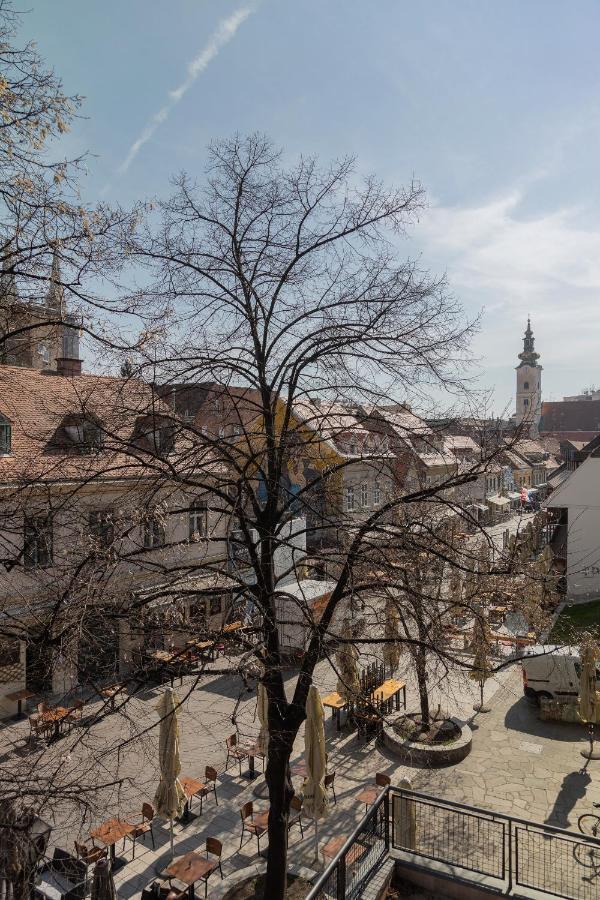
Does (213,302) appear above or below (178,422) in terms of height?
above

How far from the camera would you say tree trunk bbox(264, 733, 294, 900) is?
7512mm

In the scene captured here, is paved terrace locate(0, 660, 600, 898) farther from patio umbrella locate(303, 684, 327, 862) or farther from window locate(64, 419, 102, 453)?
window locate(64, 419, 102, 453)

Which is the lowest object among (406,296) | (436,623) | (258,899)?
(258,899)

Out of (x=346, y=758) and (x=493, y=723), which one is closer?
(x=346, y=758)

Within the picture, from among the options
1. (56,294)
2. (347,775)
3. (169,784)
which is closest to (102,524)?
(56,294)

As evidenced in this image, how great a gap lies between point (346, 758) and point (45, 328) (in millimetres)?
11780

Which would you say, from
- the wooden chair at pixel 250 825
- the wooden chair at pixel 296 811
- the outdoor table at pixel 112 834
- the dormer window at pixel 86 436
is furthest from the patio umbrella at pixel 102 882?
the dormer window at pixel 86 436

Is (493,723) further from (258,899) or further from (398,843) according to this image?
(258,899)

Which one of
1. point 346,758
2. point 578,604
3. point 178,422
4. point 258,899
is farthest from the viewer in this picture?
point 578,604

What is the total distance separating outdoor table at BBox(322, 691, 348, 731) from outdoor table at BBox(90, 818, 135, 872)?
605 cm

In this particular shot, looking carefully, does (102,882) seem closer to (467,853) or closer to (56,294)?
(467,853)

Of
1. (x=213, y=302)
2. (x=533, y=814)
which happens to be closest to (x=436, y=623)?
(x=213, y=302)

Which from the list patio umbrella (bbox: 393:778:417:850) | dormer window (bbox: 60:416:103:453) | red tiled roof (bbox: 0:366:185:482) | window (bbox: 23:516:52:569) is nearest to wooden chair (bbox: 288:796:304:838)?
patio umbrella (bbox: 393:778:417:850)

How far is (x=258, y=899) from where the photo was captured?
26.8 feet
